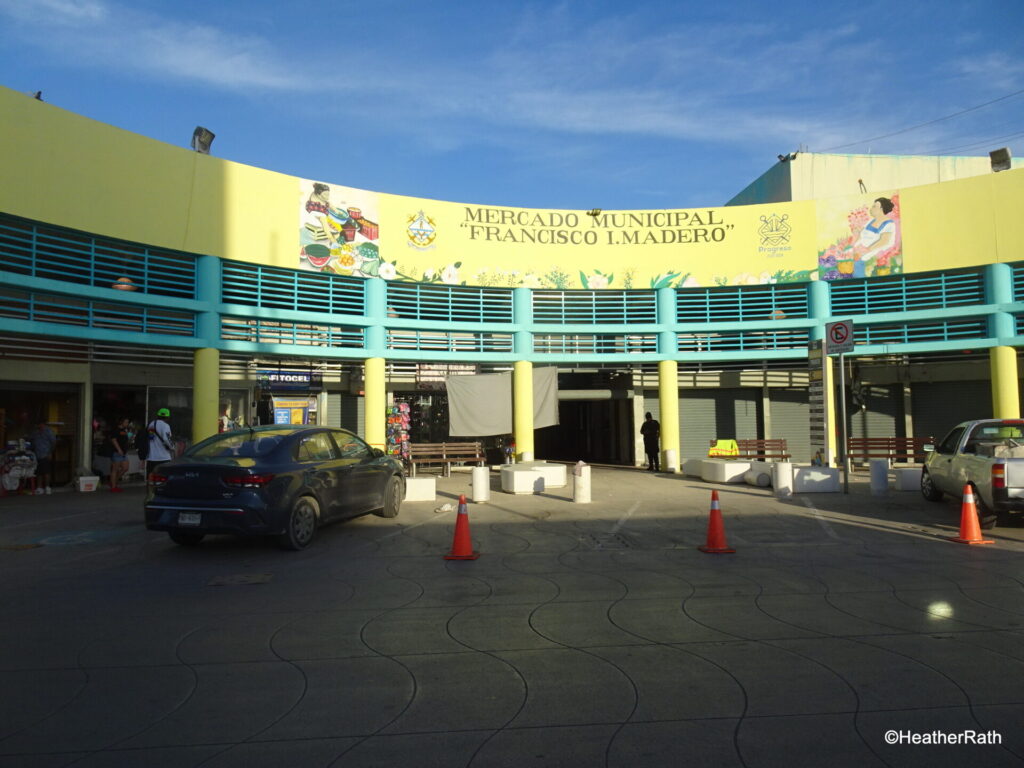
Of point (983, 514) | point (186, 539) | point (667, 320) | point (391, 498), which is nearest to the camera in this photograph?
point (186, 539)

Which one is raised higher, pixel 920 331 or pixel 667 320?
pixel 667 320

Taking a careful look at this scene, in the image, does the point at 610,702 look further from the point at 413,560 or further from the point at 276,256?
the point at 276,256

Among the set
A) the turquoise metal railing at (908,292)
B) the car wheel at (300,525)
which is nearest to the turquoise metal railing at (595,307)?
the turquoise metal railing at (908,292)

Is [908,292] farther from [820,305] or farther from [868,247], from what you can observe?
[820,305]

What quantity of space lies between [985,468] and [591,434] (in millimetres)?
18117

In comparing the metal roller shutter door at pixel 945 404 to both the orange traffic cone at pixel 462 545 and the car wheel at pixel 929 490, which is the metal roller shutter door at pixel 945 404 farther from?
the orange traffic cone at pixel 462 545

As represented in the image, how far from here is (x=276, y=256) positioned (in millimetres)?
17688

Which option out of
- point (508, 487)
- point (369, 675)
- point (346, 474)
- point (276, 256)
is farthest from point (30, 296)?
point (369, 675)

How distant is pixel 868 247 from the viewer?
20094 mm

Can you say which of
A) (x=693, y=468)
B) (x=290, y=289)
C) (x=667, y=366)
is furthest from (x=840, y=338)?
(x=290, y=289)

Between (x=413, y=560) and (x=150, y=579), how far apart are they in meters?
2.73

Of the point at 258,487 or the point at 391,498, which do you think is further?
the point at 391,498

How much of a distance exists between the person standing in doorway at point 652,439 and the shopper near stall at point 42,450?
46.9 ft

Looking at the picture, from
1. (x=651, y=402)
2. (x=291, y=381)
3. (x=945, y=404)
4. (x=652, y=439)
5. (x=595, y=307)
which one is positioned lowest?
(x=652, y=439)
